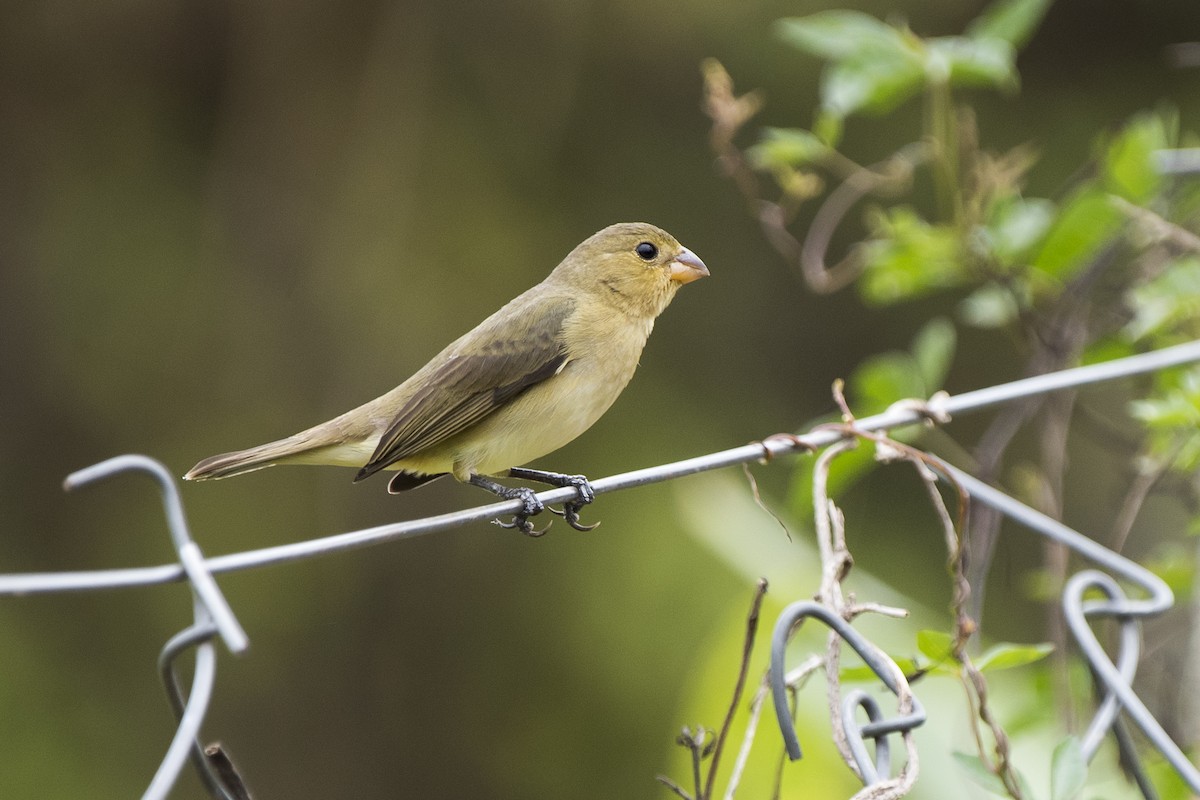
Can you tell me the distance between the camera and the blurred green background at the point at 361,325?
4934mm

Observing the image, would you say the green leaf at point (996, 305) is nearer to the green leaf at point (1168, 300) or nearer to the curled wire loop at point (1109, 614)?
the green leaf at point (1168, 300)

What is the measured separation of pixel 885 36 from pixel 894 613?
4.83 ft

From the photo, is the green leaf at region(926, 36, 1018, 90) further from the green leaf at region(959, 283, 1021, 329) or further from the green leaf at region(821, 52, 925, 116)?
the green leaf at region(959, 283, 1021, 329)

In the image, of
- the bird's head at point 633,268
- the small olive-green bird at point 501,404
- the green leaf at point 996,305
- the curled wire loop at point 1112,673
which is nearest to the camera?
the curled wire loop at point 1112,673

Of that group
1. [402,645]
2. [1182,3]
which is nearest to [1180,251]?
[1182,3]

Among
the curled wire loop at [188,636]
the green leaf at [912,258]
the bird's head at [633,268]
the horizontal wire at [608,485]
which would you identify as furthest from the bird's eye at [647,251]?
the curled wire loop at [188,636]

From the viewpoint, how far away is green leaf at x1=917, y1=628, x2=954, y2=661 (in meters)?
1.57

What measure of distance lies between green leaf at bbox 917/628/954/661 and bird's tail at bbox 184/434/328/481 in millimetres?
1385

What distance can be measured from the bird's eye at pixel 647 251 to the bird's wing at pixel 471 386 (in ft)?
1.28

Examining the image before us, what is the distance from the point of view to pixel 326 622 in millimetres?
5176

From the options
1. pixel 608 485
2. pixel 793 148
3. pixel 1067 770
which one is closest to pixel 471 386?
pixel 793 148

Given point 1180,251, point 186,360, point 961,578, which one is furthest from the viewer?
point 186,360

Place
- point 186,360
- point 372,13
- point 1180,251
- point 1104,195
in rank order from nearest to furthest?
1. point 1104,195
2. point 1180,251
3. point 372,13
4. point 186,360

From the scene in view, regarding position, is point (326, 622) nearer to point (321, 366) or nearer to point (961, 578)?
point (321, 366)
